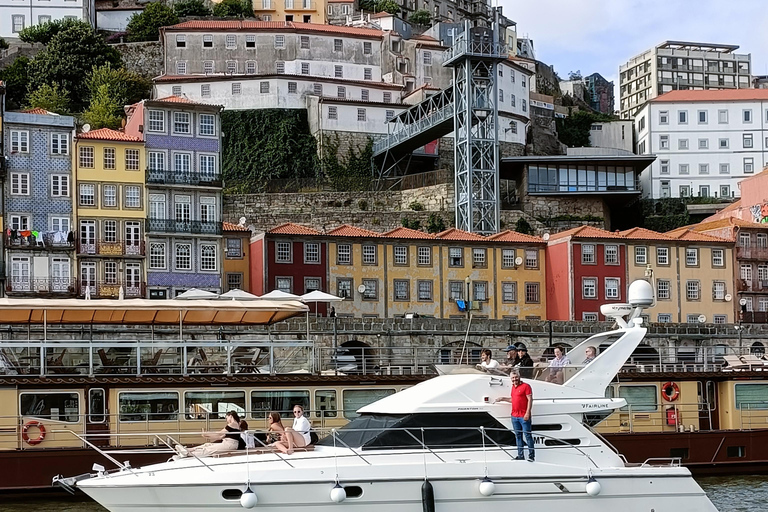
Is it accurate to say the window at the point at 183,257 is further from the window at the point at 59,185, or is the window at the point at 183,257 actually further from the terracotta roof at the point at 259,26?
the terracotta roof at the point at 259,26

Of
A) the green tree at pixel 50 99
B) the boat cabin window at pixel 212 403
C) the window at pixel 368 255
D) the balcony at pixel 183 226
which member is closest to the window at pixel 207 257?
the balcony at pixel 183 226

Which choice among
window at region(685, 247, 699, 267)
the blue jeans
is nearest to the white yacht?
the blue jeans

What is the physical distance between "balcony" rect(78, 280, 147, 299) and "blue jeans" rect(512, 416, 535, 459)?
111ft

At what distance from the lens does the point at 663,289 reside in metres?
59.0

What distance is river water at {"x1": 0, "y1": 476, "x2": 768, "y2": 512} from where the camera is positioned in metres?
24.0

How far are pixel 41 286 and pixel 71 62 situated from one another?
36095 mm

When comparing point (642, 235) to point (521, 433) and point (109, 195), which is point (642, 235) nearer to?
point (109, 195)

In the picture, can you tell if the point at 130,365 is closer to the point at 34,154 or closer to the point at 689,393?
the point at 689,393

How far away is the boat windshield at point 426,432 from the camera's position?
19.3 meters

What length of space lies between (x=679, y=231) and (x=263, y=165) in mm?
27590

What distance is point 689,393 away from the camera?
29.8m

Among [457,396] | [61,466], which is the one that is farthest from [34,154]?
[457,396]

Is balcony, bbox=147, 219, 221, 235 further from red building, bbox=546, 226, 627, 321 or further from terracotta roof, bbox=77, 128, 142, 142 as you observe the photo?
red building, bbox=546, 226, 627, 321

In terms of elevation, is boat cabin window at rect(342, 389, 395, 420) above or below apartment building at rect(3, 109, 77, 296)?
below
